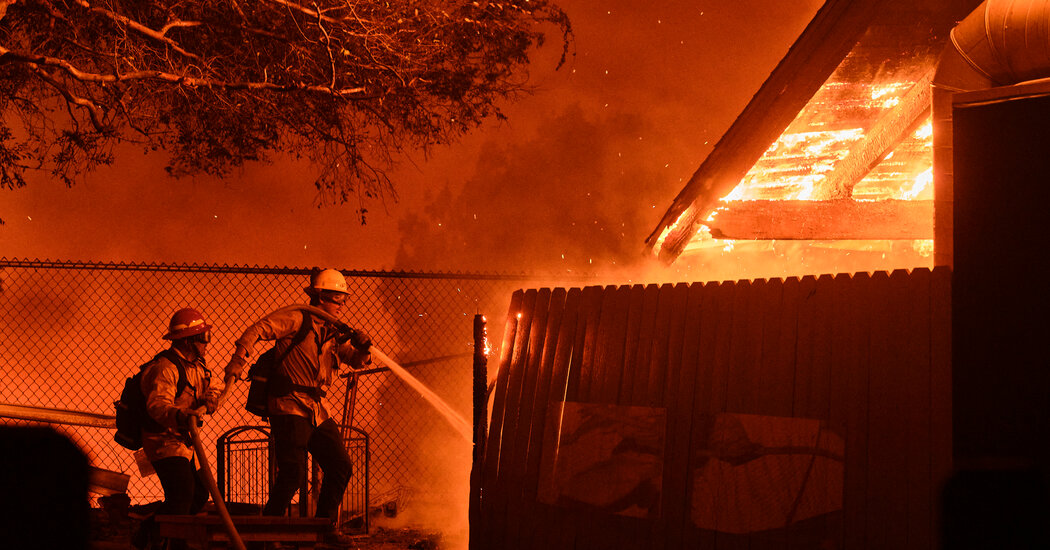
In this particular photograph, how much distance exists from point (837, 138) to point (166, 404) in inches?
225

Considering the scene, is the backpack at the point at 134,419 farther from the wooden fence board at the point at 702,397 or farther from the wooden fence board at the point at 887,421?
the wooden fence board at the point at 887,421

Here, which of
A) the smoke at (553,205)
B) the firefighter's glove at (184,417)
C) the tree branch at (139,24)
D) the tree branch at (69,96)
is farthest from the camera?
the smoke at (553,205)

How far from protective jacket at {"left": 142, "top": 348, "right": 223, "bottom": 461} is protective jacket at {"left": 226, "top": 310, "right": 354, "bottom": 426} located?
42 centimetres

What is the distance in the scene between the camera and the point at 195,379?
5648 mm

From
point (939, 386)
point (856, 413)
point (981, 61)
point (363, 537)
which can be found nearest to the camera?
point (939, 386)

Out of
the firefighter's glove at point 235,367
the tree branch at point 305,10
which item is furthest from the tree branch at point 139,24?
the firefighter's glove at point 235,367

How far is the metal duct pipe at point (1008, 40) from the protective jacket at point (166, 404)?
16.4 ft

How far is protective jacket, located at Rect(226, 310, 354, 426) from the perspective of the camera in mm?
5562

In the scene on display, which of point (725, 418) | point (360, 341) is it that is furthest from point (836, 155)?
point (360, 341)

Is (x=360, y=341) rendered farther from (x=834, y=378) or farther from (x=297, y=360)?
(x=834, y=378)

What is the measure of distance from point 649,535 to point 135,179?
43.4 ft

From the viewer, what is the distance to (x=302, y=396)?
562cm

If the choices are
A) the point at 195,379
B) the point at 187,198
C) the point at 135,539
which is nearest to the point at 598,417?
the point at 195,379

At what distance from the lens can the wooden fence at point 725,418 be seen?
3.47m
